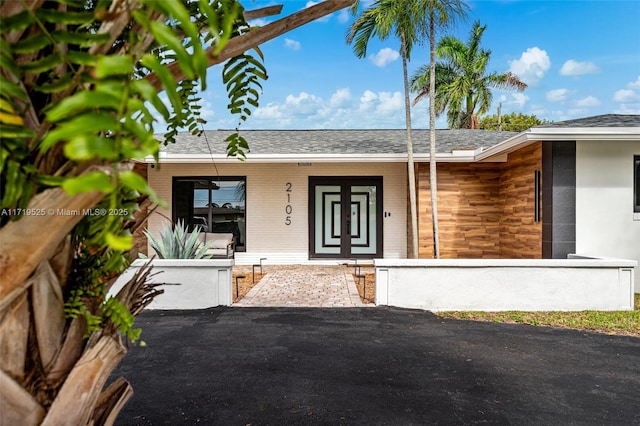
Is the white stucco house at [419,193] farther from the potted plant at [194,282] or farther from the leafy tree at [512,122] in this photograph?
the leafy tree at [512,122]

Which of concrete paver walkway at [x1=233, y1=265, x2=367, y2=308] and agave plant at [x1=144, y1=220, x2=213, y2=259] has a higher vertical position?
agave plant at [x1=144, y1=220, x2=213, y2=259]

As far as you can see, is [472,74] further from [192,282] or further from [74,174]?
[74,174]

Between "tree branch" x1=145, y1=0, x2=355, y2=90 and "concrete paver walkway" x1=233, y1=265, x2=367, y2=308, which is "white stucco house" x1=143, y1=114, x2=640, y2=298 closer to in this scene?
"concrete paver walkway" x1=233, y1=265, x2=367, y2=308

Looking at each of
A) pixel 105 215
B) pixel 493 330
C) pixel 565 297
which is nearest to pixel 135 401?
pixel 105 215

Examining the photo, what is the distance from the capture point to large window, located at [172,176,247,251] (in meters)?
12.6

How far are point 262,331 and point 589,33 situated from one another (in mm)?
25141

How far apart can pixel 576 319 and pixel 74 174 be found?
7.06 m

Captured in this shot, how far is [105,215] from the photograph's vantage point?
0.81 m

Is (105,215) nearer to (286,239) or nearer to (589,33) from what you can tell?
(286,239)

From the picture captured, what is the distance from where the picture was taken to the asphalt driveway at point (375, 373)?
122 inches

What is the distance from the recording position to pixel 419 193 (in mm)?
11492

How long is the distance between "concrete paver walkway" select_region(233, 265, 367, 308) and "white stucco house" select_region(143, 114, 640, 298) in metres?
1.67

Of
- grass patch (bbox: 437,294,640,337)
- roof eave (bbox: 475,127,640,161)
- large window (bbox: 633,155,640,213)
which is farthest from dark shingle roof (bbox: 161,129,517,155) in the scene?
grass patch (bbox: 437,294,640,337)

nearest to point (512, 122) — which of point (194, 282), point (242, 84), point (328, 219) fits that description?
point (328, 219)
